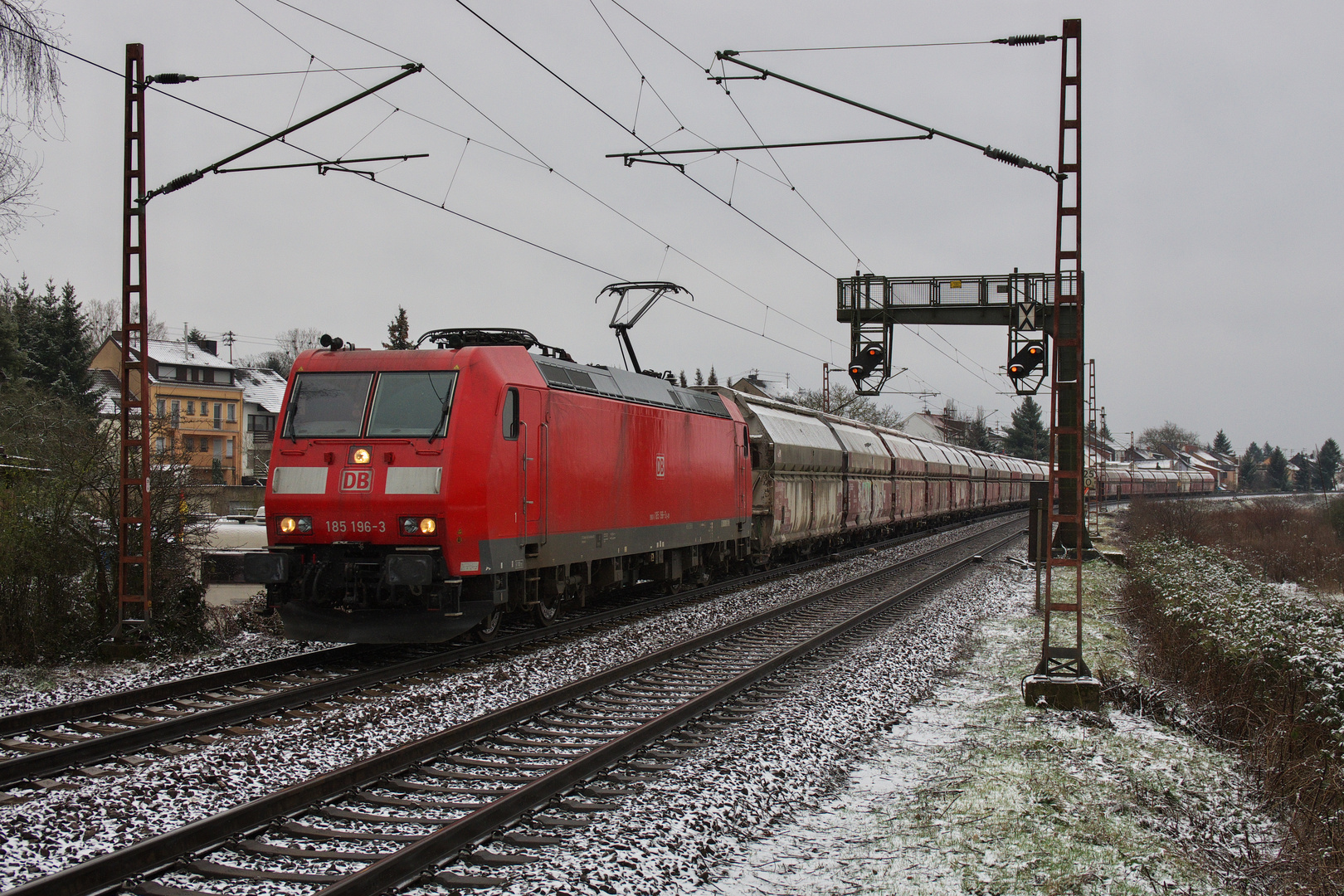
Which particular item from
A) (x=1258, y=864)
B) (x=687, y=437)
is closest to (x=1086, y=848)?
(x=1258, y=864)

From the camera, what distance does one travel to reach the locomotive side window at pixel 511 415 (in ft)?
34.2

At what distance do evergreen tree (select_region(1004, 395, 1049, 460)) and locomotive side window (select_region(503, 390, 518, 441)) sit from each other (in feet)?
321

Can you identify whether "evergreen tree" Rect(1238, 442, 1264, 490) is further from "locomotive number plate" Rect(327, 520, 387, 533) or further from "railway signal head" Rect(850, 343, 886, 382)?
"locomotive number plate" Rect(327, 520, 387, 533)

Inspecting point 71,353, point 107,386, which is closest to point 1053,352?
point 71,353

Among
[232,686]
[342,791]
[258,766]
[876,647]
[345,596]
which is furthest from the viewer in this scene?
[876,647]

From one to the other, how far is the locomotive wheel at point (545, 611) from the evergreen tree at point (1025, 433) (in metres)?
96.0

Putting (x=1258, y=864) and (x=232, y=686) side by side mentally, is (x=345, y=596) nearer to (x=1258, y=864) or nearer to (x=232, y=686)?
(x=232, y=686)

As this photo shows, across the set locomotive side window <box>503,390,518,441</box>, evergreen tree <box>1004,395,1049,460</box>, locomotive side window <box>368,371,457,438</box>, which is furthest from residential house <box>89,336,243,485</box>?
evergreen tree <box>1004,395,1049,460</box>

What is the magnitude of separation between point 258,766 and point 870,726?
183 inches

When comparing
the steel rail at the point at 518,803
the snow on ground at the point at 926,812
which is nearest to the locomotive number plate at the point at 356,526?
the steel rail at the point at 518,803

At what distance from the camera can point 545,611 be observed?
12297mm

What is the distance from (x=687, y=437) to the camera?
52.5 feet

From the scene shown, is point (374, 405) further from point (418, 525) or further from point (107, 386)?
point (107, 386)

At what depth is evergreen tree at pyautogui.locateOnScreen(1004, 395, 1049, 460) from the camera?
10231cm
